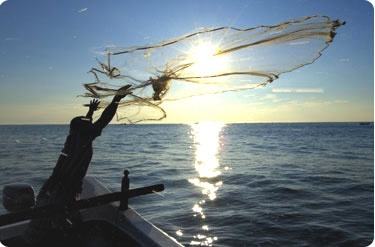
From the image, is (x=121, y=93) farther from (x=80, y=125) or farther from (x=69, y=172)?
(x=69, y=172)

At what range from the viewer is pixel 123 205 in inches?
272

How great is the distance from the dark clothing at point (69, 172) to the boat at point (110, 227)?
1.15 feet

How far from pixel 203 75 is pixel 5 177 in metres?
21.8

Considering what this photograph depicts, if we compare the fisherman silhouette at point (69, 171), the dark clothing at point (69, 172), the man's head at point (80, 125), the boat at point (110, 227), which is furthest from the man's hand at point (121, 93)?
the boat at point (110, 227)

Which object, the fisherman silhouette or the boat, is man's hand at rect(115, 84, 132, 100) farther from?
the boat

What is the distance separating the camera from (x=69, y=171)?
531 cm

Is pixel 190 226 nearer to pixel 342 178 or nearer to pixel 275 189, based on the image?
pixel 275 189

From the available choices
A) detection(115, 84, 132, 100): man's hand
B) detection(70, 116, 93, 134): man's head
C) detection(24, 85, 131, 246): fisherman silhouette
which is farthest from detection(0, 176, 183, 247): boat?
detection(115, 84, 132, 100): man's hand

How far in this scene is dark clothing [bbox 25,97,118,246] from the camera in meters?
5.15

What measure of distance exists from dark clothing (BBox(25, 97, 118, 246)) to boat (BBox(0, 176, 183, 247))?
35cm

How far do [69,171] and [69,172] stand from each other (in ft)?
0.06

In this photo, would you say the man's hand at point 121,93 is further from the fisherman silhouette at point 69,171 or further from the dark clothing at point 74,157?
the dark clothing at point 74,157

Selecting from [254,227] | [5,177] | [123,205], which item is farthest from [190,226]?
[5,177]

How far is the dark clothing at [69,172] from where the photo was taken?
5.15 metres
